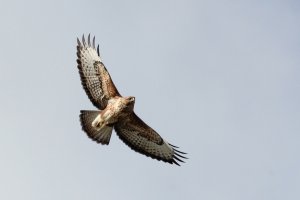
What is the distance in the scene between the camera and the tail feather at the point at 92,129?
16.2 meters

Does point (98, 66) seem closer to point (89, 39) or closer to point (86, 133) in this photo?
point (89, 39)

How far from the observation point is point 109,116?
1616 cm

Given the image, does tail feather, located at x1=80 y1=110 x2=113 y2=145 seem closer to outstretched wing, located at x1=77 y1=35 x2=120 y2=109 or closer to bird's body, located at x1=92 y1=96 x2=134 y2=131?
bird's body, located at x1=92 y1=96 x2=134 y2=131

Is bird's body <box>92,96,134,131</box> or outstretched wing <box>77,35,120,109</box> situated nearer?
bird's body <box>92,96,134,131</box>

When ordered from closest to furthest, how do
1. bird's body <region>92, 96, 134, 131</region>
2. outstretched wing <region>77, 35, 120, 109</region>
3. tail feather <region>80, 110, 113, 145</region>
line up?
bird's body <region>92, 96, 134, 131</region>
tail feather <region>80, 110, 113, 145</region>
outstretched wing <region>77, 35, 120, 109</region>

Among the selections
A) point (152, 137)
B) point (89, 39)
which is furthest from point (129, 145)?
point (89, 39)

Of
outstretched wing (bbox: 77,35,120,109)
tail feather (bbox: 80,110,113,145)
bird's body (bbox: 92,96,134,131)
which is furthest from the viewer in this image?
outstretched wing (bbox: 77,35,120,109)

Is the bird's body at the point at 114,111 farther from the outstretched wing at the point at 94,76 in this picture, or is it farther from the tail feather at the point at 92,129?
the outstretched wing at the point at 94,76

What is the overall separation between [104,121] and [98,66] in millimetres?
1751

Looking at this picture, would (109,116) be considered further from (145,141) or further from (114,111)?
(145,141)

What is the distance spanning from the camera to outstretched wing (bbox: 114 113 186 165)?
55.8ft

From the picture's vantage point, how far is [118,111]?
16.1 metres

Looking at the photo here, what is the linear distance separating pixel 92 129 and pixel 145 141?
6.21 feet

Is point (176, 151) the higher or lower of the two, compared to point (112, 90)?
lower
